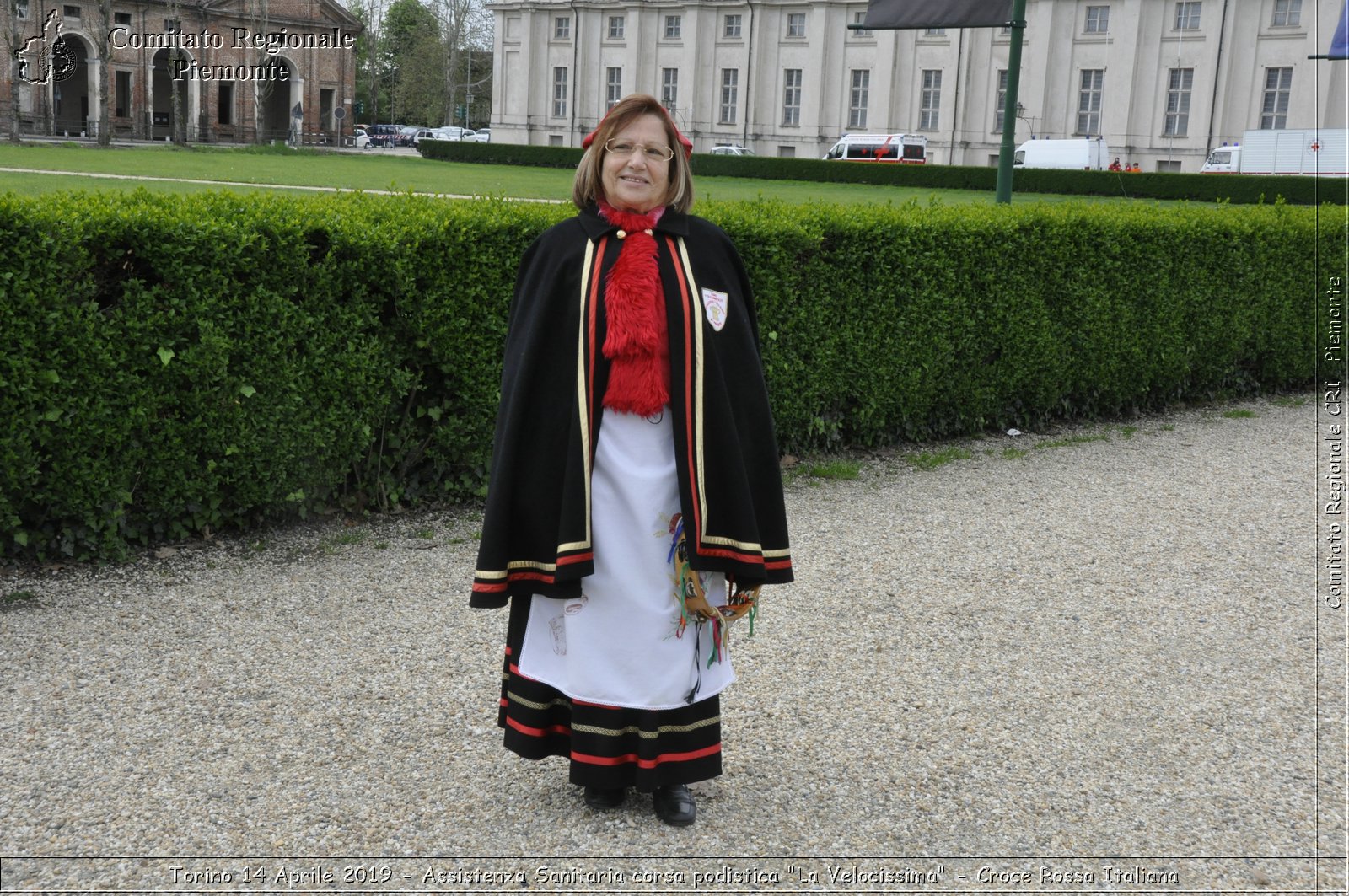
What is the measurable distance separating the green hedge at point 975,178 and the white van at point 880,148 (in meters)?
9.62

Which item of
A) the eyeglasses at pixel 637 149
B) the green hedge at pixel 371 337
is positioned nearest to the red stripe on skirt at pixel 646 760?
the eyeglasses at pixel 637 149

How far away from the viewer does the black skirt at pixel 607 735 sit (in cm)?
331

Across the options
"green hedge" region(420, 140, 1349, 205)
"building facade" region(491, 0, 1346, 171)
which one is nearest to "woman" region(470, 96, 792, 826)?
"green hedge" region(420, 140, 1349, 205)

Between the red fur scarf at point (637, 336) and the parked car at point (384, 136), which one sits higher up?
the parked car at point (384, 136)

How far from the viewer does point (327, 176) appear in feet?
95.6

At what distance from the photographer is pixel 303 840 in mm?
3246

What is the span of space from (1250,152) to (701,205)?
133 feet

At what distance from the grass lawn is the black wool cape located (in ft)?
52.0

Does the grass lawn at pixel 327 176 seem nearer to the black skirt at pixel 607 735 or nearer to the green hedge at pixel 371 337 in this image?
the green hedge at pixel 371 337

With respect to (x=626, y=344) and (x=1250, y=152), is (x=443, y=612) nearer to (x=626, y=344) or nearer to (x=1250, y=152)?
(x=626, y=344)

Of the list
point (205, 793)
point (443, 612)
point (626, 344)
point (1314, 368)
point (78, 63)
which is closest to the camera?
point (626, 344)

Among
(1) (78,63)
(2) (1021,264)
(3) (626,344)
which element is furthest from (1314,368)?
(1) (78,63)

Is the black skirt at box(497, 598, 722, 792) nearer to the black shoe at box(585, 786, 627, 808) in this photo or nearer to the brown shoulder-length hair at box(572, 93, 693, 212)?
the black shoe at box(585, 786, 627, 808)

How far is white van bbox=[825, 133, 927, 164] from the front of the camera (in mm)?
50156
